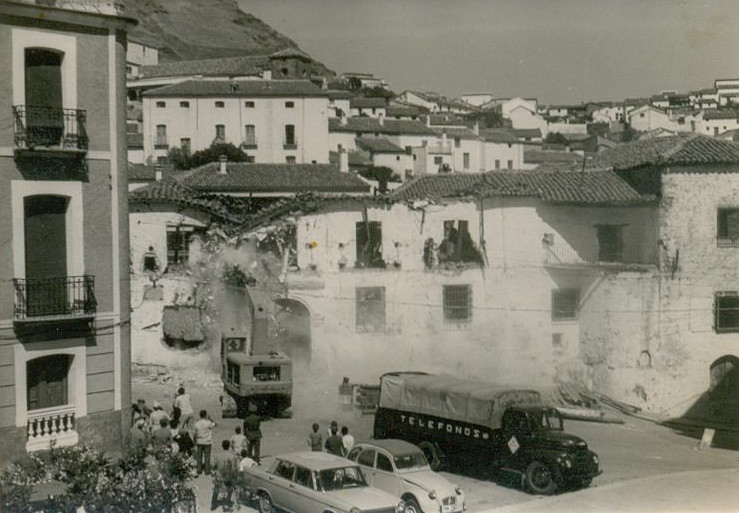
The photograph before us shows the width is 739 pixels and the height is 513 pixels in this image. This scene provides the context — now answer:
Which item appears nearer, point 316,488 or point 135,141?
point 316,488

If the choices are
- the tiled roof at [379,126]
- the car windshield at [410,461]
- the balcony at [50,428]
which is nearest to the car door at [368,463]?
the car windshield at [410,461]

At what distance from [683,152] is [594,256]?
4645mm

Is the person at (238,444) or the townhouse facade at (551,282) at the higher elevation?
the townhouse facade at (551,282)

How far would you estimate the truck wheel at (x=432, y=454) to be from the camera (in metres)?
18.4

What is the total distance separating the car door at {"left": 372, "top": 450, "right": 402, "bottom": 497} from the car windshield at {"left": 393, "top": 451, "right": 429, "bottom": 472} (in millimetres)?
123

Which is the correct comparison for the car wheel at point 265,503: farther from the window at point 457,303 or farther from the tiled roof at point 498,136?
the tiled roof at point 498,136

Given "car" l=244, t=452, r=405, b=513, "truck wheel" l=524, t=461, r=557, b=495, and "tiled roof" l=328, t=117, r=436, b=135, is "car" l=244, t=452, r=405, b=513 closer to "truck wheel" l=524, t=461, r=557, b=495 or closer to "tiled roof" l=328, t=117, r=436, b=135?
"truck wheel" l=524, t=461, r=557, b=495

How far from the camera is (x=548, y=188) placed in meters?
30.6

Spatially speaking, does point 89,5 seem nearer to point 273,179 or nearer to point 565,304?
point 565,304

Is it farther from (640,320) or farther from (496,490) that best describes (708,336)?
(496,490)

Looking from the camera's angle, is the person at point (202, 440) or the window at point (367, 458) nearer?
the window at point (367, 458)

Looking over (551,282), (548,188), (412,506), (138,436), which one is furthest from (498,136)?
(412,506)

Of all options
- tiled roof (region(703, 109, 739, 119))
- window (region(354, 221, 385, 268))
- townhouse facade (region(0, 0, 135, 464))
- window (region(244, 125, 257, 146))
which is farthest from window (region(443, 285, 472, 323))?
window (region(244, 125, 257, 146))

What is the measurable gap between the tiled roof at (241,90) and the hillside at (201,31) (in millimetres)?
2029
